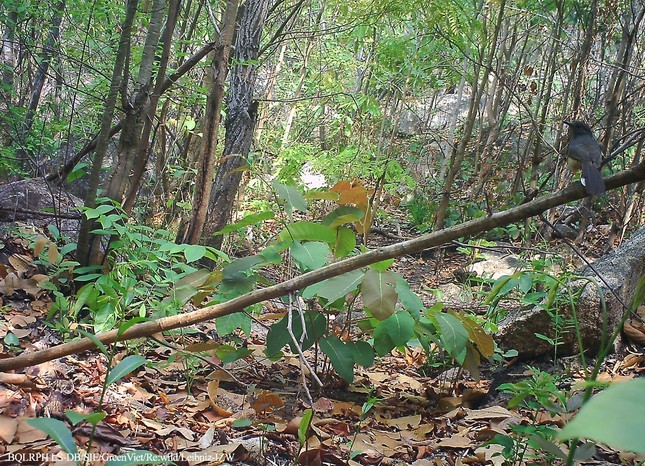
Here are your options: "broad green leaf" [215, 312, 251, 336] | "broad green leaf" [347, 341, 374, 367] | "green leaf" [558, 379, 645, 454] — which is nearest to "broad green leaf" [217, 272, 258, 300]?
"broad green leaf" [215, 312, 251, 336]

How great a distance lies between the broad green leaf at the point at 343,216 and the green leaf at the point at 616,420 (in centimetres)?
202

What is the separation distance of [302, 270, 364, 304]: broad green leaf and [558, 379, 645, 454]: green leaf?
157 cm

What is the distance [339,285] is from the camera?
2.09m

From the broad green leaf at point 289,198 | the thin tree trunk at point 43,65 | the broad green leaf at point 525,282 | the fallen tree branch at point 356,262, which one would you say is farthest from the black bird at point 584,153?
the thin tree trunk at point 43,65

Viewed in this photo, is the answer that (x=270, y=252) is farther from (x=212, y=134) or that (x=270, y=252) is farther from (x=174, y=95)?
(x=174, y=95)

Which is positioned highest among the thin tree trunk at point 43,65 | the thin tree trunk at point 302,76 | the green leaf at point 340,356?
the thin tree trunk at point 302,76

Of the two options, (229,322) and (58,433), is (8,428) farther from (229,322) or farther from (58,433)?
(229,322)

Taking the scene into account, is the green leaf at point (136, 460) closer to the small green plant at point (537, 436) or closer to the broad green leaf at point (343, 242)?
the small green plant at point (537, 436)

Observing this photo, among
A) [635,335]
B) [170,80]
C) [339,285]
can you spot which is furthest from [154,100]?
[635,335]

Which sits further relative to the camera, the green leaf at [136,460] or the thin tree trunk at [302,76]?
the thin tree trunk at [302,76]

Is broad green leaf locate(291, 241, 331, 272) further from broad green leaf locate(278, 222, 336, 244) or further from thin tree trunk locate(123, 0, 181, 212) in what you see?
thin tree trunk locate(123, 0, 181, 212)

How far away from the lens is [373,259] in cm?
195

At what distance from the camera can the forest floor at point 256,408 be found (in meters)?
2.02

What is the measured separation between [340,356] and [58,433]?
1.34m
